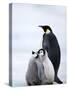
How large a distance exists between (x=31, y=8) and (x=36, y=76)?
54 cm

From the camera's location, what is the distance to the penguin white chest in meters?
2.08

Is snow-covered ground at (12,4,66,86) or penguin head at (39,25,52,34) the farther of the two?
penguin head at (39,25,52,34)

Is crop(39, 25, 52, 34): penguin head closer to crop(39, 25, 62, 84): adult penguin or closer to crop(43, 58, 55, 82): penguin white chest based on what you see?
crop(39, 25, 62, 84): adult penguin

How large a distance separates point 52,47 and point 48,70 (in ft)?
0.63

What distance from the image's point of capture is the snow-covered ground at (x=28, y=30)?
1.98m

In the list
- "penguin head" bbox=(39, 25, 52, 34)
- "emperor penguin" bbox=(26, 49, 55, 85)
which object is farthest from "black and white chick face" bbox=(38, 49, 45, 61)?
"penguin head" bbox=(39, 25, 52, 34)

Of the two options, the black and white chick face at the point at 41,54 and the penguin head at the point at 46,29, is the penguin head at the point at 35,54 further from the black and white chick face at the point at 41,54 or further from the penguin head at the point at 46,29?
the penguin head at the point at 46,29

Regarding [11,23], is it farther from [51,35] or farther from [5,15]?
[51,35]

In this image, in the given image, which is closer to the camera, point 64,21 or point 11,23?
point 11,23

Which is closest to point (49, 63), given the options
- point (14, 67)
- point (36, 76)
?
point (36, 76)

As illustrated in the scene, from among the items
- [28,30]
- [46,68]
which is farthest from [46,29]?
[46,68]

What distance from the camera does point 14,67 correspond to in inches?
77.7

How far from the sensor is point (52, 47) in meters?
2.12

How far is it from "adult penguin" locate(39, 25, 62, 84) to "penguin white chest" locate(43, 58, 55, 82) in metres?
0.03
